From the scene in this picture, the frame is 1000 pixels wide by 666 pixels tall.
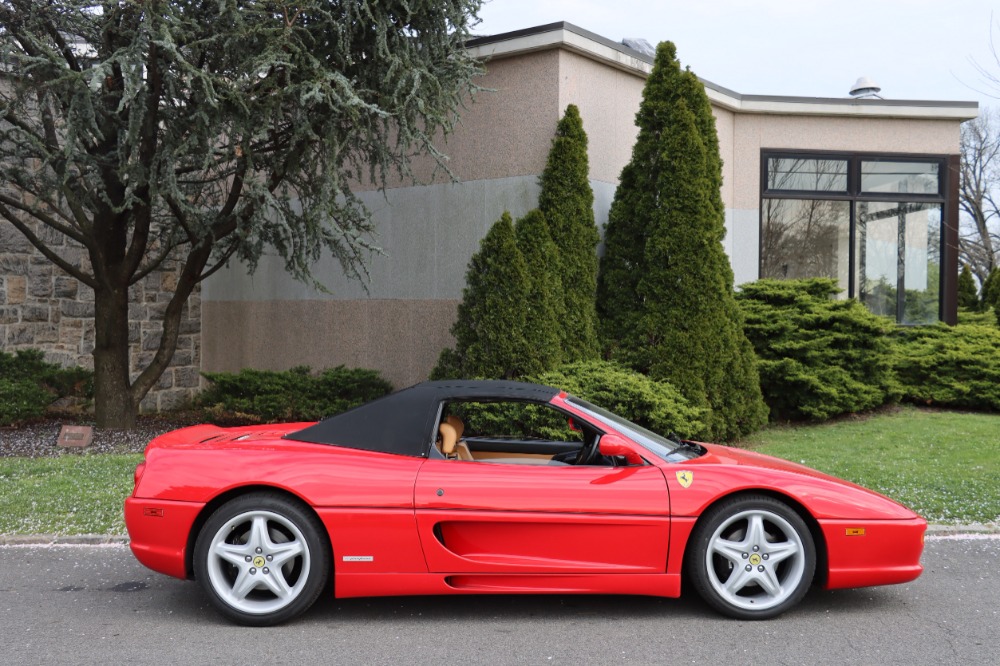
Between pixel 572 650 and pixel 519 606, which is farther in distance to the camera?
pixel 519 606

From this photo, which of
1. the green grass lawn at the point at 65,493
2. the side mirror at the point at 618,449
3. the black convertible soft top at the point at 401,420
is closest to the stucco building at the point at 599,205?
the green grass lawn at the point at 65,493

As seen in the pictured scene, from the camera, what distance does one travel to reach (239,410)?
12.0 metres

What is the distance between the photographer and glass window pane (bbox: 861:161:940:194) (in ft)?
47.3

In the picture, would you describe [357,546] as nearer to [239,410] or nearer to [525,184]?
[525,184]

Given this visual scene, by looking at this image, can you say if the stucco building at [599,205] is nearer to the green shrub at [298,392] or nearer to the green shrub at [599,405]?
the green shrub at [298,392]

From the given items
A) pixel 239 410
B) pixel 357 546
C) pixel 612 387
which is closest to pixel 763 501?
pixel 357 546

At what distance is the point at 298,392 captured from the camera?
11.7m

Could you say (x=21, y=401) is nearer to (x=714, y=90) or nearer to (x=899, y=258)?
(x=714, y=90)

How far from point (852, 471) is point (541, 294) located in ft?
11.8

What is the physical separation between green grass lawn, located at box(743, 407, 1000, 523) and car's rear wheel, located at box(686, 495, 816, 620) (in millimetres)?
2712

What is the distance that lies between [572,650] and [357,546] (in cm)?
116

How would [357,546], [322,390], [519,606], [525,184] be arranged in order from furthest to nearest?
[322,390], [525,184], [519,606], [357,546]

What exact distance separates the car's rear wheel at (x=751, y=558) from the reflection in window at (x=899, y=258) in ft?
36.2

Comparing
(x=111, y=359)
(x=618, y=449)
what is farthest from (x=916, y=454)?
(x=111, y=359)
